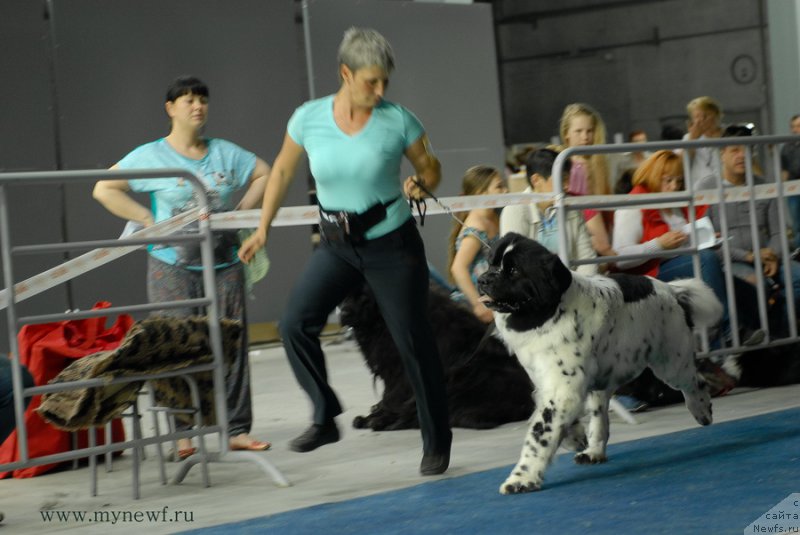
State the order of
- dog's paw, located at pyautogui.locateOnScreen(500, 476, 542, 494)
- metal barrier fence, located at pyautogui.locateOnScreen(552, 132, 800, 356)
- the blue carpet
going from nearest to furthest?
the blue carpet
dog's paw, located at pyautogui.locateOnScreen(500, 476, 542, 494)
metal barrier fence, located at pyautogui.locateOnScreen(552, 132, 800, 356)

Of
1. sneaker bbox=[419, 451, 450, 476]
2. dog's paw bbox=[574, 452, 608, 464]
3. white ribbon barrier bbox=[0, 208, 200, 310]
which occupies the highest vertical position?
white ribbon barrier bbox=[0, 208, 200, 310]

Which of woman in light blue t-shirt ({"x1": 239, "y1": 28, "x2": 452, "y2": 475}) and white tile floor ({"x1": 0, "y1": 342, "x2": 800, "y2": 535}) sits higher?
woman in light blue t-shirt ({"x1": 239, "y1": 28, "x2": 452, "y2": 475})

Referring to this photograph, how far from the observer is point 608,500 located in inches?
177

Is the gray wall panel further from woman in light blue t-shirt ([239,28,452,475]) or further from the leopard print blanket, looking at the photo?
woman in light blue t-shirt ([239,28,452,475])

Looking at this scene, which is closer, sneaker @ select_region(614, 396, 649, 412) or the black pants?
the black pants

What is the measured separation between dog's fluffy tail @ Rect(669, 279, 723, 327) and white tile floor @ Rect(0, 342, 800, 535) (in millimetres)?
668

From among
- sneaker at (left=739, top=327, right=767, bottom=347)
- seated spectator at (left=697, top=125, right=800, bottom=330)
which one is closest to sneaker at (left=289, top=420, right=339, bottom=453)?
sneaker at (left=739, top=327, right=767, bottom=347)

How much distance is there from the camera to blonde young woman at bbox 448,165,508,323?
700 centimetres

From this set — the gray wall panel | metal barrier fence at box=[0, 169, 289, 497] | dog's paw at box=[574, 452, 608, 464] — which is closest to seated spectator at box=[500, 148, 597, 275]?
dog's paw at box=[574, 452, 608, 464]

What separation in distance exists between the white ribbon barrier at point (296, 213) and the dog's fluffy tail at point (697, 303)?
91 cm

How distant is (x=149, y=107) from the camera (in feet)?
37.4

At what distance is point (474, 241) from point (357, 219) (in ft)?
7.11

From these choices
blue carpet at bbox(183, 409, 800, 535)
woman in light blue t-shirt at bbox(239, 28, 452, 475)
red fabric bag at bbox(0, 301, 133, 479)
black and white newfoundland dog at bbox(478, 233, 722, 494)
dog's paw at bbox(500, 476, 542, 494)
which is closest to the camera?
blue carpet at bbox(183, 409, 800, 535)

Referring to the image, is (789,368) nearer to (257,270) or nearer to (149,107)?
(257,270)
